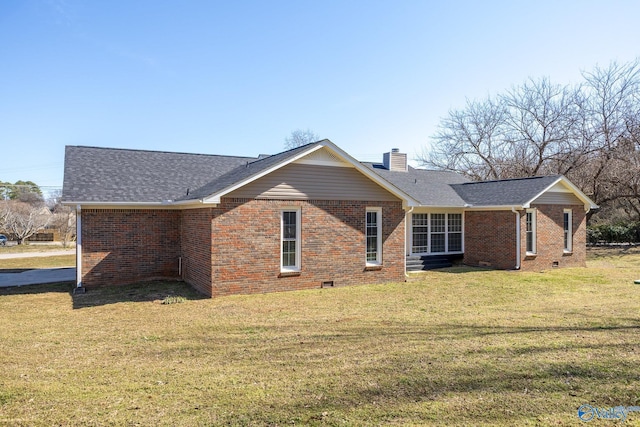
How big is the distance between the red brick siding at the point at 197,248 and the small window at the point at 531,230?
534 inches

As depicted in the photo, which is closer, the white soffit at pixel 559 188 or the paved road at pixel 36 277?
the paved road at pixel 36 277

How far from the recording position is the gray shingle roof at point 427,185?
18141 mm

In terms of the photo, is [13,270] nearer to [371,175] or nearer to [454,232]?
[371,175]

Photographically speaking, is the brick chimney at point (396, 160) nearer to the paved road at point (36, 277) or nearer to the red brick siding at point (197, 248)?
the red brick siding at point (197, 248)

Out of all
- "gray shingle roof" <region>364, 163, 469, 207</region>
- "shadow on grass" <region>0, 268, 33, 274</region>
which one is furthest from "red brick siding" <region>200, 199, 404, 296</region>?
"shadow on grass" <region>0, 268, 33, 274</region>

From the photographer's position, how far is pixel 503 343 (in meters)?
6.85

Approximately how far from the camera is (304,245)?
12336 millimetres

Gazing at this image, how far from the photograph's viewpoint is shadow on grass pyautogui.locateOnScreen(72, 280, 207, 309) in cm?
1085

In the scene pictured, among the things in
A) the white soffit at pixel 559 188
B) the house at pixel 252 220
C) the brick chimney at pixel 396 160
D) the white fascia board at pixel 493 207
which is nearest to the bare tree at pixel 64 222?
the house at pixel 252 220

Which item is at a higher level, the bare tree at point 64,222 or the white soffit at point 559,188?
the white soffit at point 559,188

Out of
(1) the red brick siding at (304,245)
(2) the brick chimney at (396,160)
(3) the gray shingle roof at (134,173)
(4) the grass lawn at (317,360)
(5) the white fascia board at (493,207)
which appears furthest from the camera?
(2) the brick chimney at (396,160)

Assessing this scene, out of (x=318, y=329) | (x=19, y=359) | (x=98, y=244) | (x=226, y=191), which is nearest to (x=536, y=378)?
(x=318, y=329)

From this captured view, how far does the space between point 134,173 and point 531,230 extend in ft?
→ 53.7

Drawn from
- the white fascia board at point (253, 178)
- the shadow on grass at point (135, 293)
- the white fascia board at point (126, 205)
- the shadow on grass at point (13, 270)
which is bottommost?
the shadow on grass at point (13, 270)
